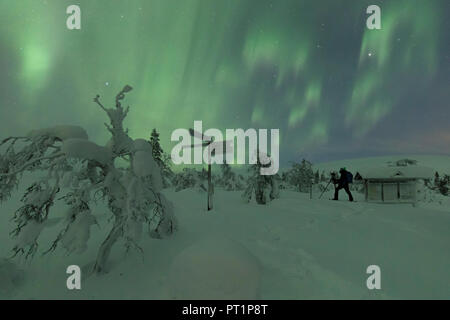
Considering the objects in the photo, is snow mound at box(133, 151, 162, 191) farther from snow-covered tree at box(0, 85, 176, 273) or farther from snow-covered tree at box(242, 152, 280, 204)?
snow-covered tree at box(242, 152, 280, 204)

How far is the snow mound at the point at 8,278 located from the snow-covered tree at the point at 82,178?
0.48 m

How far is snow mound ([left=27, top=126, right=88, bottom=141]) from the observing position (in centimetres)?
528

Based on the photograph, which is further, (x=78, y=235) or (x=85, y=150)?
(x=85, y=150)

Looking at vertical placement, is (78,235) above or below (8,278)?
above

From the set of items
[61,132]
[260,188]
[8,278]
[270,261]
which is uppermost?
[61,132]

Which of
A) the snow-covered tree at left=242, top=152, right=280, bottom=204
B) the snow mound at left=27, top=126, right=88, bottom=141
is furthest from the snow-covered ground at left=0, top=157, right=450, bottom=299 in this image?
the snow-covered tree at left=242, top=152, right=280, bottom=204

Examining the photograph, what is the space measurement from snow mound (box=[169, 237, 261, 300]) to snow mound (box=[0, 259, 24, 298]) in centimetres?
386

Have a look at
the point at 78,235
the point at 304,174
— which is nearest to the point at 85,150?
the point at 78,235

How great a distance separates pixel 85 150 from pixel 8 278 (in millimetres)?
3164

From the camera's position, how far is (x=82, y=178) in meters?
5.36

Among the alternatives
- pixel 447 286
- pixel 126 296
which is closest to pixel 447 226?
pixel 447 286

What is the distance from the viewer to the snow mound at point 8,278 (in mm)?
4992

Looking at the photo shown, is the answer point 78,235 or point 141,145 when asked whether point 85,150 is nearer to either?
point 141,145

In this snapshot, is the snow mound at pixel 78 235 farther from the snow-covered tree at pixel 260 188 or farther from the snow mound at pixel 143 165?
the snow-covered tree at pixel 260 188
